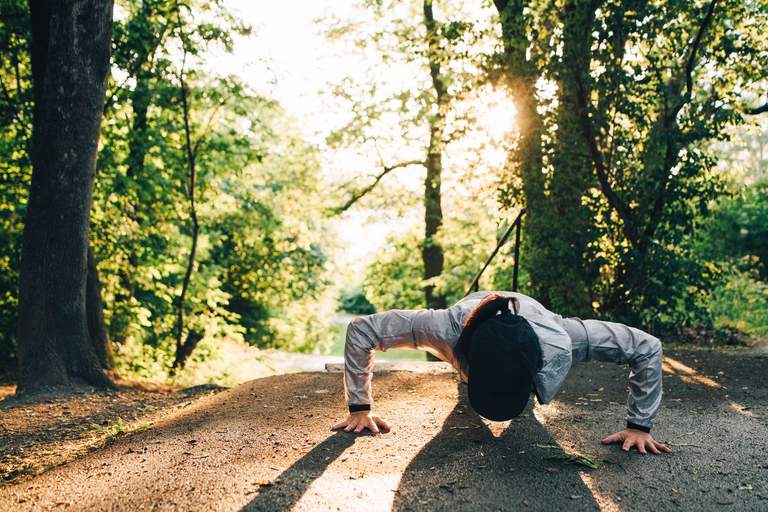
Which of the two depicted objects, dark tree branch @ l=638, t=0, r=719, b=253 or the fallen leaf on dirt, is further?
dark tree branch @ l=638, t=0, r=719, b=253

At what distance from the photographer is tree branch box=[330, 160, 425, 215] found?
18711 mm

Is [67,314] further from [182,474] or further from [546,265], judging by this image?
[546,265]

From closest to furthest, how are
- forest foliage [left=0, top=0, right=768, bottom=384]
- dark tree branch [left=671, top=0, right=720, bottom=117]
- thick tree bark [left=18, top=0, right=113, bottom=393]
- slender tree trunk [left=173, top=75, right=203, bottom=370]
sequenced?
thick tree bark [left=18, top=0, right=113, bottom=393], dark tree branch [left=671, top=0, right=720, bottom=117], forest foliage [left=0, top=0, right=768, bottom=384], slender tree trunk [left=173, top=75, right=203, bottom=370]

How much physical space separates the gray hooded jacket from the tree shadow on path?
0.42 m

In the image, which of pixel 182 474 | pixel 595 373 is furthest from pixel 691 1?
pixel 182 474

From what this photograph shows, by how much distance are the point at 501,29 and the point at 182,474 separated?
287 inches

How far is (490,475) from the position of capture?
3.31 metres

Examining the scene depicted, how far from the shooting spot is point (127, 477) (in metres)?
3.41

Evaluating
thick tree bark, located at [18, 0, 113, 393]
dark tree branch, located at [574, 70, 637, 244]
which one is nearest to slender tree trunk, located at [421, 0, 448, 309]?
dark tree branch, located at [574, 70, 637, 244]

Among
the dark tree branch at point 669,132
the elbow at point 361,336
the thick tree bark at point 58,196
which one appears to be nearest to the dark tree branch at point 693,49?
the dark tree branch at point 669,132

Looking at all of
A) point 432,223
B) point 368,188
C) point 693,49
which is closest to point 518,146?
point 693,49

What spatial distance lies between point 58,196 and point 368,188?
13587 mm

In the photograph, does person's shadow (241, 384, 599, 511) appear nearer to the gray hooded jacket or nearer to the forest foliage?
the gray hooded jacket

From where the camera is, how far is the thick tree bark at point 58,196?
584cm
